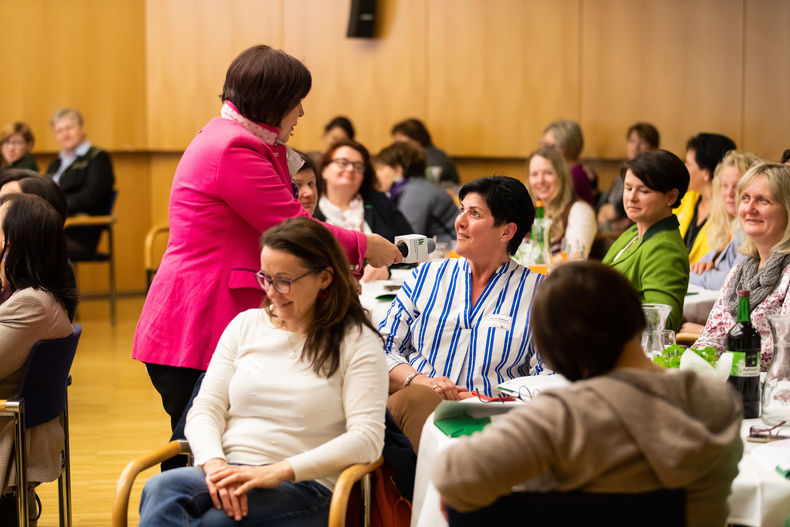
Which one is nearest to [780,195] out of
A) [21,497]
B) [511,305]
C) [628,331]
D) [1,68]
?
[511,305]

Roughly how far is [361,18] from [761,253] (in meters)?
6.08

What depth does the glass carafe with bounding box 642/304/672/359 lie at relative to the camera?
238cm

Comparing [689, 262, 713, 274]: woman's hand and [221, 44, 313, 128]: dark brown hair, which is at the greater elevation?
[221, 44, 313, 128]: dark brown hair

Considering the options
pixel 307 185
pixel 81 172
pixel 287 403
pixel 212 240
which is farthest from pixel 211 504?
pixel 81 172

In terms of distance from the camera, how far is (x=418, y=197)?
249 inches

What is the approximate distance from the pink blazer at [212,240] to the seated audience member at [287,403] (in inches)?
10.0

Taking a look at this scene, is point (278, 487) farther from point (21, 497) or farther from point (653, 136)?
point (653, 136)

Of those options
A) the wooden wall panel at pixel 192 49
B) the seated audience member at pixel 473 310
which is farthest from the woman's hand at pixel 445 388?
the wooden wall panel at pixel 192 49

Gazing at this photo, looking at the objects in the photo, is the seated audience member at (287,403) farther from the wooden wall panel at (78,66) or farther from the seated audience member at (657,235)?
the wooden wall panel at (78,66)

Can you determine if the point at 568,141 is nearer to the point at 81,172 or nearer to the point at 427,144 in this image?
the point at 427,144

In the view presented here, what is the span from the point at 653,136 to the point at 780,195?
5065 mm

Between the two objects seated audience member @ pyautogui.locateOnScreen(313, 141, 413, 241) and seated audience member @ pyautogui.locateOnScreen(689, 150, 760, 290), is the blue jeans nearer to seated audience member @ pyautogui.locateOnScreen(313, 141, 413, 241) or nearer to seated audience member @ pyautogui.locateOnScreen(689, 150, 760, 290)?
seated audience member @ pyautogui.locateOnScreen(689, 150, 760, 290)

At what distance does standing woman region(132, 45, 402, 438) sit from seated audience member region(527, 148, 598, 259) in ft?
9.63

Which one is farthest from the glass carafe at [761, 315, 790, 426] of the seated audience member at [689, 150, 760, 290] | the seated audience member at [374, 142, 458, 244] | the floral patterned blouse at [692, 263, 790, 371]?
the seated audience member at [374, 142, 458, 244]
